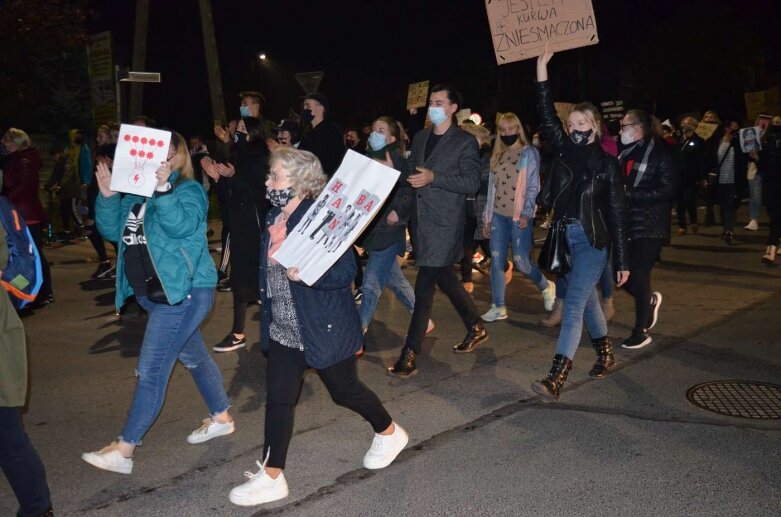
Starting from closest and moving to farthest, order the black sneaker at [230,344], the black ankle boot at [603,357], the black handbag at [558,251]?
1. the black handbag at [558,251]
2. the black ankle boot at [603,357]
3. the black sneaker at [230,344]

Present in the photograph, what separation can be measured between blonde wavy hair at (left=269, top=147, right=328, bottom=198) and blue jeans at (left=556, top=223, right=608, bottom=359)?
7.13ft

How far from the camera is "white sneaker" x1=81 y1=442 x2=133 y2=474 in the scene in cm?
431

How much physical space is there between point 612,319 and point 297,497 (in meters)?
4.52

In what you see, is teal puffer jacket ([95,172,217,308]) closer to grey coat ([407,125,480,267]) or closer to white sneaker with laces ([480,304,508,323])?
grey coat ([407,125,480,267])

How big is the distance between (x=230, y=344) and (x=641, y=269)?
3.53 meters

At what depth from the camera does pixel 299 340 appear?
388 cm

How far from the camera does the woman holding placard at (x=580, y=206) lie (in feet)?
17.5

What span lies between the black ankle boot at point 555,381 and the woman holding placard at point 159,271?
87.1 inches

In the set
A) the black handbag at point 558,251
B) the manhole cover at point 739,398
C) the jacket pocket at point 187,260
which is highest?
the jacket pocket at point 187,260

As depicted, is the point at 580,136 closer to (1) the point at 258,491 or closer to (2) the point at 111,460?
(1) the point at 258,491

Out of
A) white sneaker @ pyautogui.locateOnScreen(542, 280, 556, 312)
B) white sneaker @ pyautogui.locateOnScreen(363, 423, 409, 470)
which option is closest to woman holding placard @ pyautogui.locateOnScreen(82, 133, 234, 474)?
white sneaker @ pyautogui.locateOnScreen(363, 423, 409, 470)

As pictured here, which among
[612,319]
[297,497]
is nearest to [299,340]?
[297,497]

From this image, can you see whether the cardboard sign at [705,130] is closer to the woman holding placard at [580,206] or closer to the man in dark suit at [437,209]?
the man in dark suit at [437,209]

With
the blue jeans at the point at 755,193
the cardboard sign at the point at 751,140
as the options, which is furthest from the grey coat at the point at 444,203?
the blue jeans at the point at 755,193
